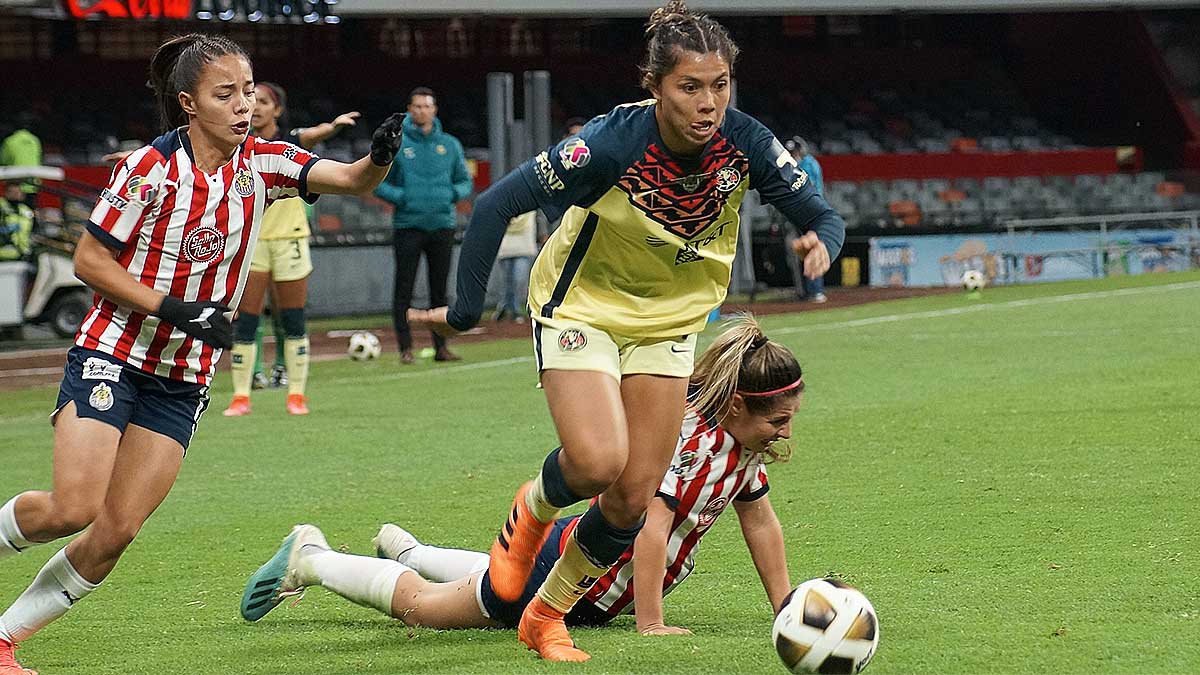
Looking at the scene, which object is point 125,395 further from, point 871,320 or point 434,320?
point 871,320

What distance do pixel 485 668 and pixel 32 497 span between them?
4.96 feet

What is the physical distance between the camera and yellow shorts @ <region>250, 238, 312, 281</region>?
11.9m

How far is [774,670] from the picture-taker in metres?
4.62

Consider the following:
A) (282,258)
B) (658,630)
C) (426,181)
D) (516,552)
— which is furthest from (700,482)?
(426,181)

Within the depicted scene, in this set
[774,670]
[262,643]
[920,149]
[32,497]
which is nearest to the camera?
[774,670]

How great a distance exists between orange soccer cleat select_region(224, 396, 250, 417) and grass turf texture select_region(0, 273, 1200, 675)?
0.44 ft

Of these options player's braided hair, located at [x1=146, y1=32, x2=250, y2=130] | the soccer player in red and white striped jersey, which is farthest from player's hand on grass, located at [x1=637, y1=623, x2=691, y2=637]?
player's braided hair, located at [x1=146, y1=32, x2=250, y2=130]

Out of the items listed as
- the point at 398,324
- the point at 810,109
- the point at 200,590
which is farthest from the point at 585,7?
the point at 200,590

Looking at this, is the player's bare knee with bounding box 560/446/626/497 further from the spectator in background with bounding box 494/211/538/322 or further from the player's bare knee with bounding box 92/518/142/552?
the spectator in background with bounding box 494/211/538/322

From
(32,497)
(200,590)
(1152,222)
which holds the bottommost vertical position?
(1152,222)

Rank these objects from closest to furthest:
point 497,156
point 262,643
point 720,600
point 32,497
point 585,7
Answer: point 32,497 < point 262,643 < point 720,600 < point 497,156 < point 585,7

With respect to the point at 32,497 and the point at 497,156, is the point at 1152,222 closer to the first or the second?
the point at 497,156

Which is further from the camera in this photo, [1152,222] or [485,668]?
[1152,222]

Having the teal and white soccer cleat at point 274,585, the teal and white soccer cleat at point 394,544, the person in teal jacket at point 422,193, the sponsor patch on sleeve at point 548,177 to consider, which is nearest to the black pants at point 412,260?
the person in teal jacket at point 422,193
